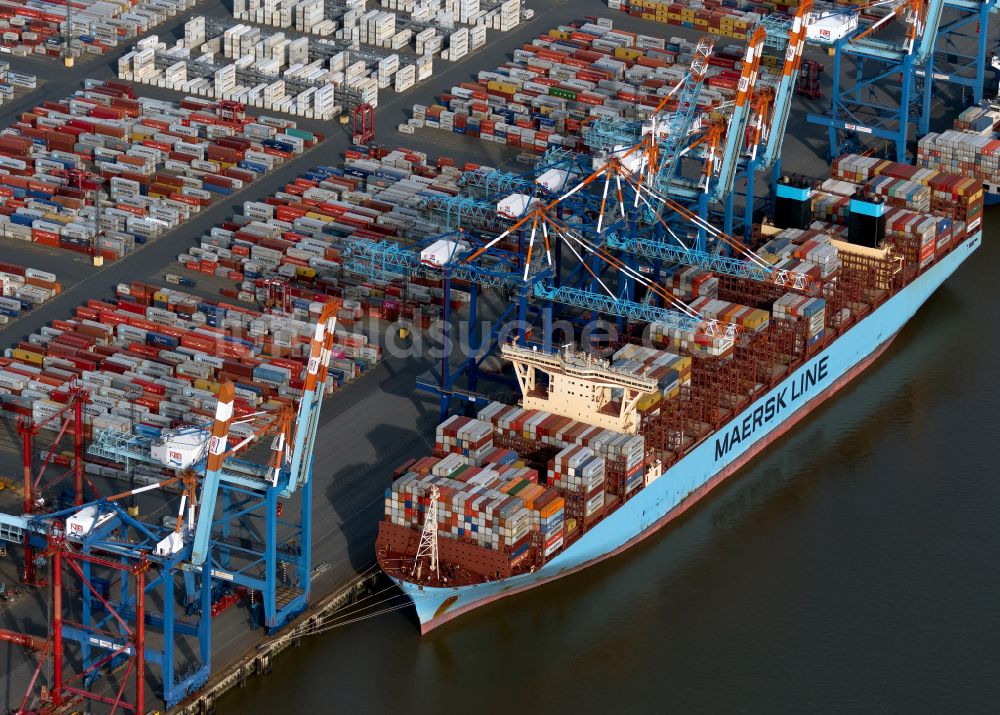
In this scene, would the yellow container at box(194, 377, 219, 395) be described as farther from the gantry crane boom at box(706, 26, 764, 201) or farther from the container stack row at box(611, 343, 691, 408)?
the gantry crane boom at box(706, 26, 764, 201)

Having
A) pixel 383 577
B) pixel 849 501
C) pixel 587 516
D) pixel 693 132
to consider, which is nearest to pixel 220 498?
pixel 383 577

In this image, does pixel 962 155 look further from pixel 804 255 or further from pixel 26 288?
pixel 26 288

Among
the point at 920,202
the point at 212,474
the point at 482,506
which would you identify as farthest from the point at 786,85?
the point at 212,474

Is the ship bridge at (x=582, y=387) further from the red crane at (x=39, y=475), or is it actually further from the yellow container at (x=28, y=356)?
the yellow container at (x=28, y=356)

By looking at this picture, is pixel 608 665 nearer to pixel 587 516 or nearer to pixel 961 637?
pixel 587 516

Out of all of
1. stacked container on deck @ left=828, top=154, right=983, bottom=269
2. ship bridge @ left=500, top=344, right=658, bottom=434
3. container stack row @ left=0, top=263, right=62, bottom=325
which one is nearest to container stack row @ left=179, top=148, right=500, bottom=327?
container stack row @ left=0, top=263, right=62, bottom=325

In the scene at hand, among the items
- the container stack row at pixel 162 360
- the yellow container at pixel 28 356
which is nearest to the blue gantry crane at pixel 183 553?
the container stack row at pixel 162 360
